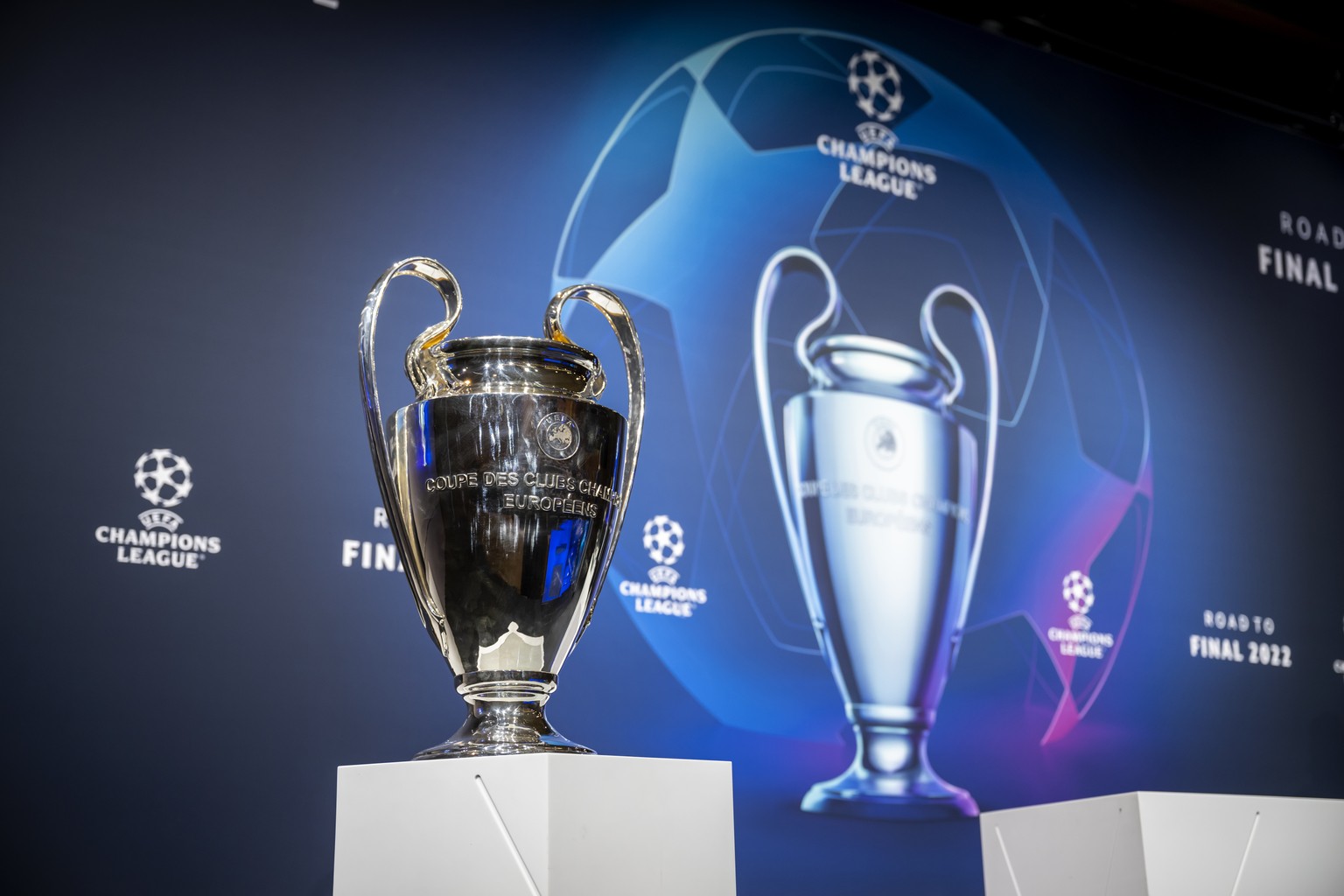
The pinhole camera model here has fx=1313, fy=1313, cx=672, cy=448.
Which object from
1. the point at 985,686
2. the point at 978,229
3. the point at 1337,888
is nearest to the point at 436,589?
the point at 1337,888

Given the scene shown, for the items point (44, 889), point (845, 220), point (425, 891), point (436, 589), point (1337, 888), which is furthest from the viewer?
point (845, 220)

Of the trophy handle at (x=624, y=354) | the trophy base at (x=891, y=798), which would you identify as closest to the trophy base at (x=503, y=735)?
the trophy handle at (x=624, y=354)

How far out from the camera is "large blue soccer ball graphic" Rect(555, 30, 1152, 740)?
2.40m

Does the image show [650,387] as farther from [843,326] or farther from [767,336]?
[843,326]

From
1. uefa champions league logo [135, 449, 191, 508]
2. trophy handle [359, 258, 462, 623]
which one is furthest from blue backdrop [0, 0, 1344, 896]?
trophy handle [359, 258, 462, 623]

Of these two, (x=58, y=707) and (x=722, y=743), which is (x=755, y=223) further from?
(x=58, y=707)

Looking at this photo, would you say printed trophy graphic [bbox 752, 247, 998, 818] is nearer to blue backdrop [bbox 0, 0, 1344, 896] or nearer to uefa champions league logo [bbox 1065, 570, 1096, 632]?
blue backdrop [bbox 0, 0, 1344, 896]

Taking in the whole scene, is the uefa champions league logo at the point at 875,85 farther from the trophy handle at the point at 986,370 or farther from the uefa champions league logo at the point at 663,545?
the uefa champions league logo at the point at 663,545

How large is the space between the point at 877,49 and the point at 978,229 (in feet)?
1.47

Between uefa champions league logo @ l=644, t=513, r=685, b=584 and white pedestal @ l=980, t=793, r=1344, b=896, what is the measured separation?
1062 mm

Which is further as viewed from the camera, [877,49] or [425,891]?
[877,49]

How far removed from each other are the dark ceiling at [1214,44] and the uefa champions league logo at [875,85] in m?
0.24

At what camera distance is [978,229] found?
2875 mm

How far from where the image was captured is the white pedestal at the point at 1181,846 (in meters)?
1.18
